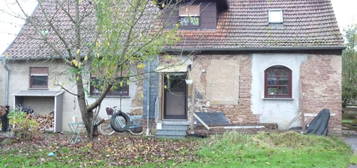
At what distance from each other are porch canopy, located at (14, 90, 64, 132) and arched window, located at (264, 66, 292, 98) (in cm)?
857

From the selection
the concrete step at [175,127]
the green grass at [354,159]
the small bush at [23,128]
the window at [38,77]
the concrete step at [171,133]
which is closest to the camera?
the green grass at [354,159]

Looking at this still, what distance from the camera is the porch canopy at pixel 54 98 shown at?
13.6 m

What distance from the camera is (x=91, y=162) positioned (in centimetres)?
753

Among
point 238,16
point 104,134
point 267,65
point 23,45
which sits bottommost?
A: point 104,134

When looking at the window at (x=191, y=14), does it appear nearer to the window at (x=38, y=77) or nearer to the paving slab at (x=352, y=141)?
the window at (x=38, y=77)

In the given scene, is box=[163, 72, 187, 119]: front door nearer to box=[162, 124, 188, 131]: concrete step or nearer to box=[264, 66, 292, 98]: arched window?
Answer: box=[162, 124, 188, 131]: concrete step

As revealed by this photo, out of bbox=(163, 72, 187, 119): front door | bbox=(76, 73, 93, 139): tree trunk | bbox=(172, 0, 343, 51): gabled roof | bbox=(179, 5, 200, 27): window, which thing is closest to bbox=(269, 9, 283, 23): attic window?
bbox=(172, 0, 343, 51): gabled roof

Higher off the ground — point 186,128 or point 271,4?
point 271,4

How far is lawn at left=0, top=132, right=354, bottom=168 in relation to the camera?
Answer: 24.5ft

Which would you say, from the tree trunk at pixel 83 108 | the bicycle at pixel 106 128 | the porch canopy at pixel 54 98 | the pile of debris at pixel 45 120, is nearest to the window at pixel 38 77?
the porch canopy at pixel 54 98

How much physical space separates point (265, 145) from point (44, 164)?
5914mm

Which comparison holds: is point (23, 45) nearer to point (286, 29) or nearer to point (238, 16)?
point (238, 16)

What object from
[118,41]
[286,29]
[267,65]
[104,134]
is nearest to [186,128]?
[104,134]

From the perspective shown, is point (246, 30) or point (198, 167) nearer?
point (198, 167)
